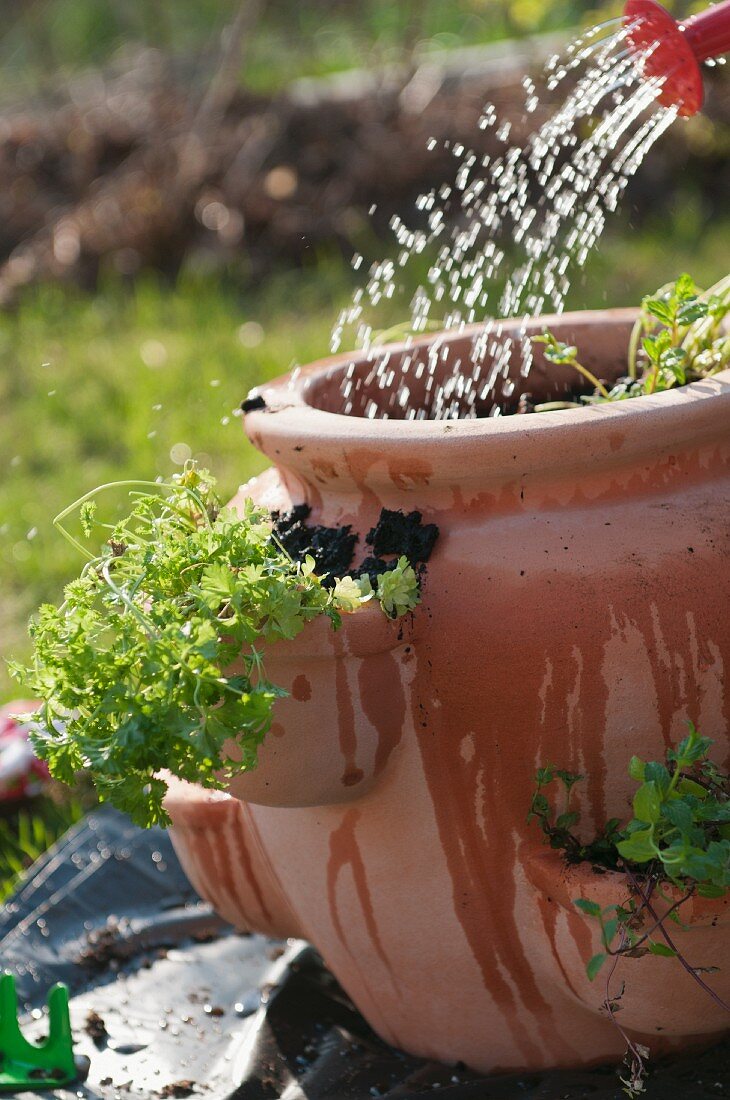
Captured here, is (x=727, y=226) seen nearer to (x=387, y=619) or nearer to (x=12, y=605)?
(x=12, y=605)

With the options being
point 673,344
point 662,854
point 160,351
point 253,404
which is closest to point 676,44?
point 673,344

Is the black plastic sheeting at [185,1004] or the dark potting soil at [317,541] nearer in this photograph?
the dark potting soil at [317,541]

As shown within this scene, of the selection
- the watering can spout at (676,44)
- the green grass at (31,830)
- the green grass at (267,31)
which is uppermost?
the green grass at (267,31)

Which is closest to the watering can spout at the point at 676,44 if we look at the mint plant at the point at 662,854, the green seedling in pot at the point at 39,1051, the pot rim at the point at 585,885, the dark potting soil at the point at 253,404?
the dark potting soil at the point at 253,404

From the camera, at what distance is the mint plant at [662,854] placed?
128 cm

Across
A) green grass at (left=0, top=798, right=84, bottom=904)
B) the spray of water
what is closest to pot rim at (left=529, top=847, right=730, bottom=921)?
green grass at (left=0, top=798, right=84, bottom=904)

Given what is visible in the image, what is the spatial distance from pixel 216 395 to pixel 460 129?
6.69 feet

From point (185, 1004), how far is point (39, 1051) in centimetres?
26

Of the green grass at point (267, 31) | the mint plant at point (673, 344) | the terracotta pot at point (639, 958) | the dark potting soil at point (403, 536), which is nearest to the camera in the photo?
the terracotta pot at point (639, 958)

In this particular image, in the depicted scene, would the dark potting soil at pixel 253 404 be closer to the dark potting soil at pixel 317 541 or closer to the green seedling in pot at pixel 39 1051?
the dark potting soil at pixel 317 541

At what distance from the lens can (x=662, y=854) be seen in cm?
128

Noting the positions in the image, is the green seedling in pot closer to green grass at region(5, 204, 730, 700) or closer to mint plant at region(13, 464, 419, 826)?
mint plant at region(13, 464, 419, 826)

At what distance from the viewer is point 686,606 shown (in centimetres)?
142

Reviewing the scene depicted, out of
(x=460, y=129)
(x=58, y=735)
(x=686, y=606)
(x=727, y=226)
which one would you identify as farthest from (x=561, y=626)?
(x=460, y=129)
